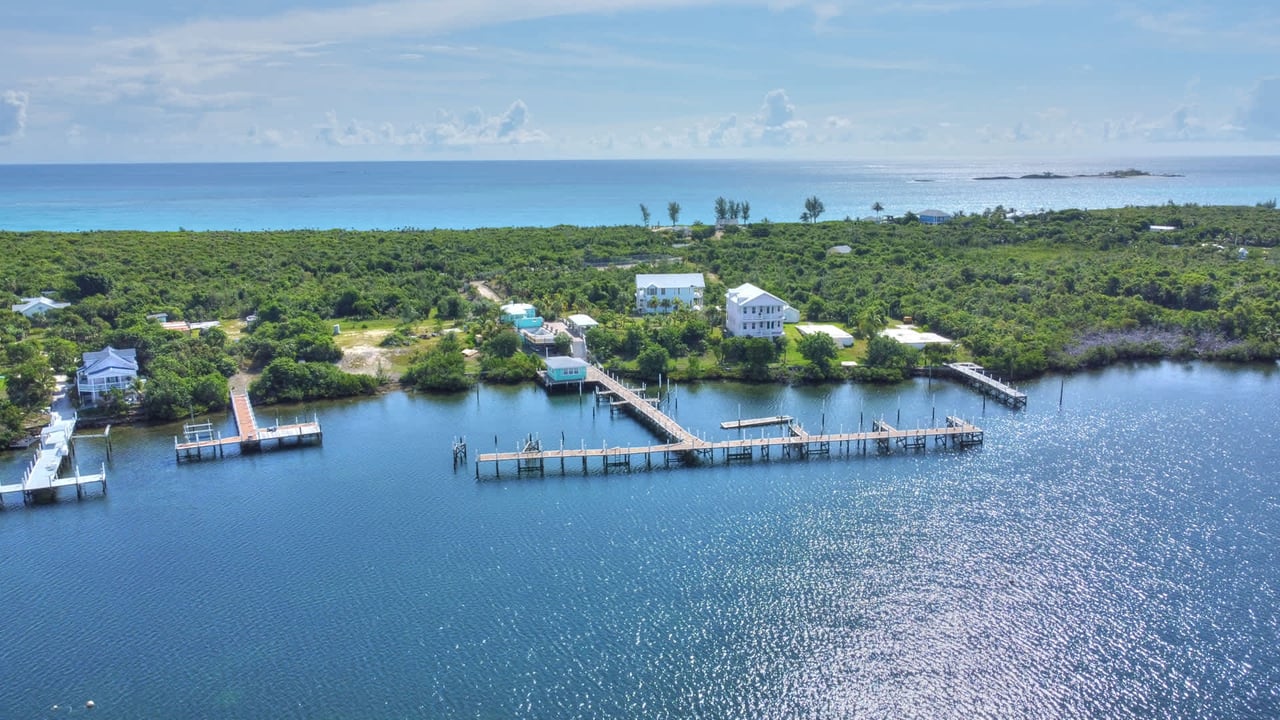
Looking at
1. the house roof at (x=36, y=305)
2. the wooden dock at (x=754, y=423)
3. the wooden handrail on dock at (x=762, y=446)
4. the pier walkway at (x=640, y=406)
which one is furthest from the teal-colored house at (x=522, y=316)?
the house roof at (x=36, y=305)

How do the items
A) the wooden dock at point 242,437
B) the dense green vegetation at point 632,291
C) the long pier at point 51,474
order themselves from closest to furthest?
the long pier at point 51,474
the wooden dock at point 242,437
the dense green vegetation at point 632,291

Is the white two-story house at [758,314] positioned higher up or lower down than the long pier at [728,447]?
higher up

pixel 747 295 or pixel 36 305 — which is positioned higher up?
pixel 36 305

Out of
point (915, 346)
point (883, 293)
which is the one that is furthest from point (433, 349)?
point (883, 293)

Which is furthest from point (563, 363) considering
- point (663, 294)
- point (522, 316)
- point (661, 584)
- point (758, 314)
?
point (661, 584)

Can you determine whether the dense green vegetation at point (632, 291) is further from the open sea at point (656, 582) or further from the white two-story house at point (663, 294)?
the open sea at point (656, 582)

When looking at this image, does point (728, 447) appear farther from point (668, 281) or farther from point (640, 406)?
point (668, 281)

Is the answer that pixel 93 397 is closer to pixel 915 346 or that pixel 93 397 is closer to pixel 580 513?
pixel 580 513
